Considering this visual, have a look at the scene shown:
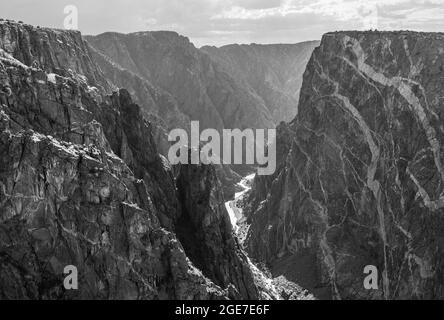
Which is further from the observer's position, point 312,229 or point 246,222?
point 246,222

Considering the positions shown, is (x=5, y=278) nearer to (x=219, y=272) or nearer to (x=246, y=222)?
(x=219, y=272)

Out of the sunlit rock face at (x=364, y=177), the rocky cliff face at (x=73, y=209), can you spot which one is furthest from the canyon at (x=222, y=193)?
the sunlit rock face at (x=364, y=177)

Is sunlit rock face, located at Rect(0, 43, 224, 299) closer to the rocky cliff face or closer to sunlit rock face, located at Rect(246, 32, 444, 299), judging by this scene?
the rocky cliff face

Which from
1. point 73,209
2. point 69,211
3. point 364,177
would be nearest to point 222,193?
point 364,177

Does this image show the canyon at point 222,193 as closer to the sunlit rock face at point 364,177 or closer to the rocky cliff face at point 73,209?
the rocky cliff face at point 73,209

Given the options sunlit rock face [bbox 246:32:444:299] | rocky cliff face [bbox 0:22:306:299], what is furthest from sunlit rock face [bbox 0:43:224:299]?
sunlit rock face [bbox 246:32:444:299]

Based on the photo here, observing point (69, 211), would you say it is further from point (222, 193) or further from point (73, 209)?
point (222, 193)
